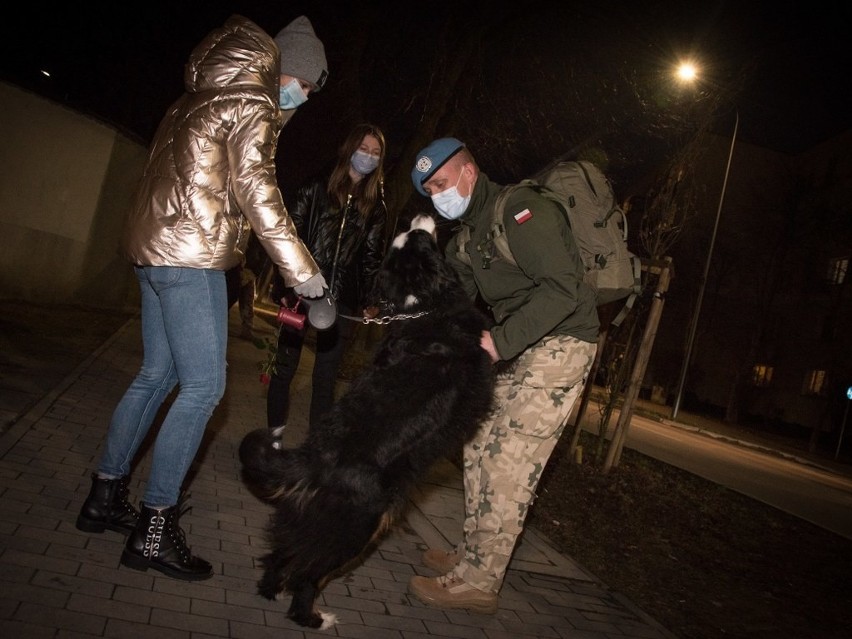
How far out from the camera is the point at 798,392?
3200 cm

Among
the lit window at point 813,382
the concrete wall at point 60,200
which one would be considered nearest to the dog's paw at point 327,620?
the concrete wall at point 60,200

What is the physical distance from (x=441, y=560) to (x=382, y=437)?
1.37 meters

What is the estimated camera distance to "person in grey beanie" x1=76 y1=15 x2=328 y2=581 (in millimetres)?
2969

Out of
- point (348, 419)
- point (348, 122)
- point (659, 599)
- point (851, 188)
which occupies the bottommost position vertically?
point (659, 599)

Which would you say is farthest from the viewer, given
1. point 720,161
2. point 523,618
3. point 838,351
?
point 720,161

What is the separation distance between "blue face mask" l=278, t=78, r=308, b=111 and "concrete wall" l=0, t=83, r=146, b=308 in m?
8.06

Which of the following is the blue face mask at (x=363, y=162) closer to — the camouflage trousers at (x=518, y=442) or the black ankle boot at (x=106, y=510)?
the camouflage trousers at (x=518, y=442)

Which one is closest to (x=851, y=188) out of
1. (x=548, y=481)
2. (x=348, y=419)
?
(x=548, y=481)

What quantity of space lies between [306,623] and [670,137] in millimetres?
10086

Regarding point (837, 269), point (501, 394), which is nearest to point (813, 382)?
point (837, 269)

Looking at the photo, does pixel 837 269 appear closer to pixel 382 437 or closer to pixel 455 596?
pixel 455 596

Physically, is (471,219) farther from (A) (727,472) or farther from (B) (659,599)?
(A) (727,472)

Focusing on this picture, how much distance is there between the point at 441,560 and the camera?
4.03m

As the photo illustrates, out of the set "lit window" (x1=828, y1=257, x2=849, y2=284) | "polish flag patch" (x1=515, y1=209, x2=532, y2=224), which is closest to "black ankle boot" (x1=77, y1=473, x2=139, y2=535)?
"polish flag patch" (x1=515, y1=209, x2=532, y2=224)
